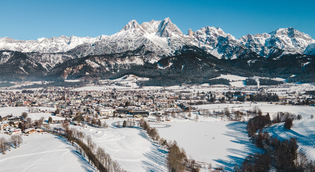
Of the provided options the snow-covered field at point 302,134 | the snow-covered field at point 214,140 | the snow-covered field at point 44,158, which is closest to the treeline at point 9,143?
the snow-covered field at point 44,158

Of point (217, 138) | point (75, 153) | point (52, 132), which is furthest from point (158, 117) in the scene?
point (75, 153)

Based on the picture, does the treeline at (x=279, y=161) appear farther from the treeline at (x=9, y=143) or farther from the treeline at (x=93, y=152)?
the treeline at (x=9, y=143)

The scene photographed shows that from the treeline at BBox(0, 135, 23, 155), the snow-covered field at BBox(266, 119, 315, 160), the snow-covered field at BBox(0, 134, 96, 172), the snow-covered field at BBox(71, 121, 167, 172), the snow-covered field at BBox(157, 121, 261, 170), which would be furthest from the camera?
the treeline at BBox(0, 135, 23, 155)

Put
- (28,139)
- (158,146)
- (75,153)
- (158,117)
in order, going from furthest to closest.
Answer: (158,117)
(28,139)
(158,146)
(75,153)

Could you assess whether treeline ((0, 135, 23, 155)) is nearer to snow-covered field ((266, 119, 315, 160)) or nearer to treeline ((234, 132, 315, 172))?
treeline ((234, 132, 315, 172))

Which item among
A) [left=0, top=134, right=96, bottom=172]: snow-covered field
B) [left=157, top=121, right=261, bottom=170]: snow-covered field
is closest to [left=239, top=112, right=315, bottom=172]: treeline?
[left=157, top=121, right=261, bottom=170]: snow-covered field

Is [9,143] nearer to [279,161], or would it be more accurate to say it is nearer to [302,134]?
[279,161]

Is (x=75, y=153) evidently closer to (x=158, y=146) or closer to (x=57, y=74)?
(x=158, y=146)
